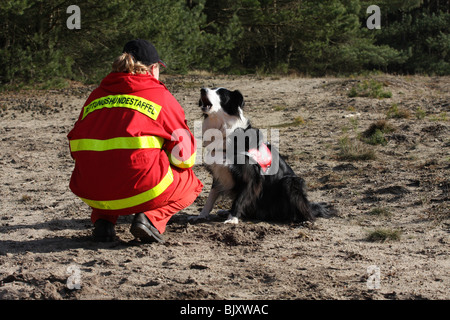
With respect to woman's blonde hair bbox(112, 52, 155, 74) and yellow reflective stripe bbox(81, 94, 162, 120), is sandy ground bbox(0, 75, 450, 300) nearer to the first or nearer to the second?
yellow reflective stripe bbox(81, 94, 162, 120)

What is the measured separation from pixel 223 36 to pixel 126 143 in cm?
1991

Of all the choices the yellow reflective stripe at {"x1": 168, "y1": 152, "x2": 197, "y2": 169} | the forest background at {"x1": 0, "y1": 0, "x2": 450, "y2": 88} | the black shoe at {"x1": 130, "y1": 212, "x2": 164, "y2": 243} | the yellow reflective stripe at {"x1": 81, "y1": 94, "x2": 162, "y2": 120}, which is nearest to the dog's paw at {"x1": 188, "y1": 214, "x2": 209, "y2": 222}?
the black shoe at {"x1": 130, "y1": 212, "x2": 164, "y2": 243}

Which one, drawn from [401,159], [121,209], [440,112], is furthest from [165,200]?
[440,112]

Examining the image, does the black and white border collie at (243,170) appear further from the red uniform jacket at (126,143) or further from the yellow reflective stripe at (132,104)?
the yellow reflective stripe at (132,104)

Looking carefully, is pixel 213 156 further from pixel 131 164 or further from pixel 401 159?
pixel 401 159

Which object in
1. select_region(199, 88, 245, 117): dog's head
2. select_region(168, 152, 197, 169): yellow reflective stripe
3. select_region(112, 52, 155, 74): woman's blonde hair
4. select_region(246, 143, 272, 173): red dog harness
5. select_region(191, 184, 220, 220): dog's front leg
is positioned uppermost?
select_region(112, 52, 155, 74): woman's blonde hair

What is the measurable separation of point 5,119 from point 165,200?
26.3ft

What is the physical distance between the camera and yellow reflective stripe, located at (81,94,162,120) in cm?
414

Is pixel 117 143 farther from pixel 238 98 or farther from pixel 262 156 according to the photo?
pixel 262 156

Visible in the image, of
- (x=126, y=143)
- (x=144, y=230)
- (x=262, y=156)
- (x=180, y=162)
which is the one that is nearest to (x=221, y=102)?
(x=262, y=156)

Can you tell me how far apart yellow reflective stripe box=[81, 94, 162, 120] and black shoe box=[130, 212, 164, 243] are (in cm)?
82

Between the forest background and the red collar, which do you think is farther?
the forest background

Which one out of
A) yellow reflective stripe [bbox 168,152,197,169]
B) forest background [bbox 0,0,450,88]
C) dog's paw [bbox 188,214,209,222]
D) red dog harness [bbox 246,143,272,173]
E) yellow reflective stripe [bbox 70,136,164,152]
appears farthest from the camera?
forest background [bbox 0,0,450,88]
